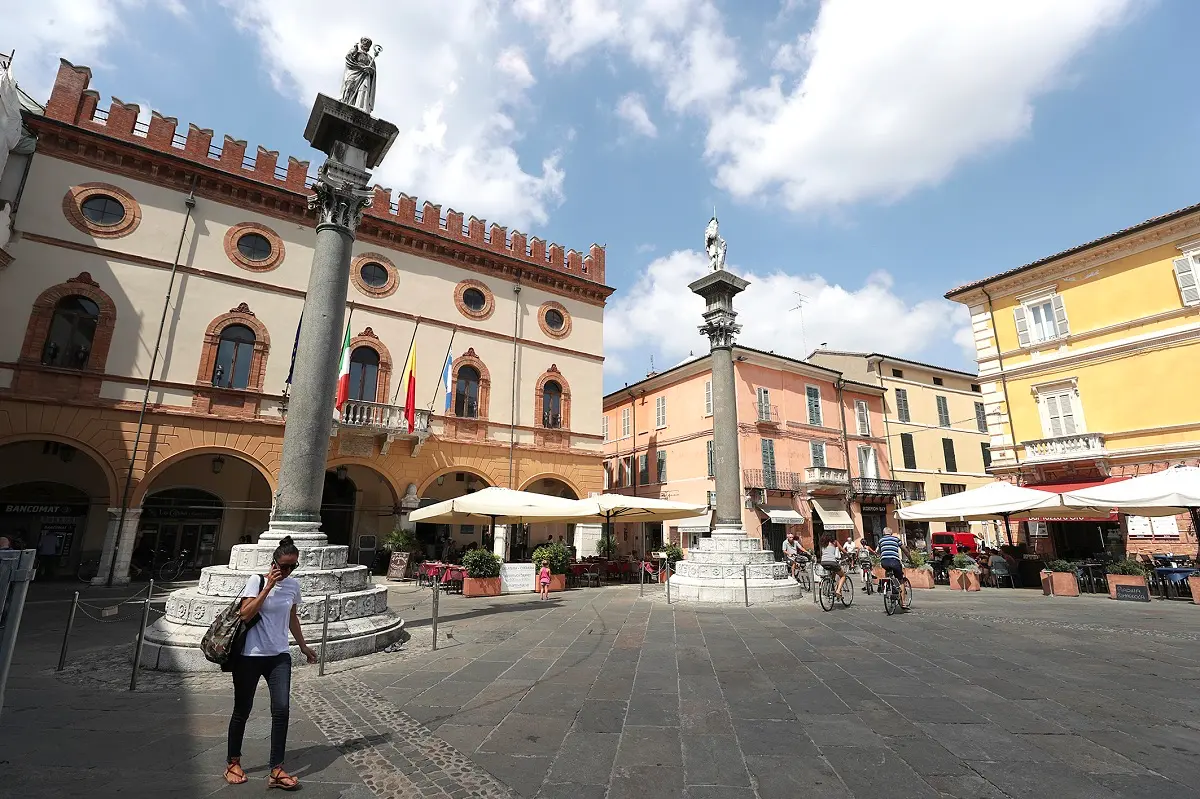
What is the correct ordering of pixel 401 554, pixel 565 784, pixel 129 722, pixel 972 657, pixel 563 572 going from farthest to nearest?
pixel 401 554
pixel 563 572
pixel 972 657
pixel 129 722
pixel 565 784

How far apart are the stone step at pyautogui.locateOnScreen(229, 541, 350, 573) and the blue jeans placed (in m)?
3.90

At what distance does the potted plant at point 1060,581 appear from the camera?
14.1m

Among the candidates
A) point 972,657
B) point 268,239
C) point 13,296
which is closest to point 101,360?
point 13,296

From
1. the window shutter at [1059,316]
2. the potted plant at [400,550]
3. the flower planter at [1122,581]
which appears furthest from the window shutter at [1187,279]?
the potted plant at [400,550]

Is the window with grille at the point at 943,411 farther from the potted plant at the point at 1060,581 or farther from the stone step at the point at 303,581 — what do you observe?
the stone step at the point at 303,581

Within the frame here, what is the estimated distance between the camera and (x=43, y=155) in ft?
51.6

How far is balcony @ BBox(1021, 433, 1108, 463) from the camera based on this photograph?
1830 cm

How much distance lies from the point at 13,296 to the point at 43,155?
4301 mm

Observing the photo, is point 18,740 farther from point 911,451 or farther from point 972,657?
point 911,451

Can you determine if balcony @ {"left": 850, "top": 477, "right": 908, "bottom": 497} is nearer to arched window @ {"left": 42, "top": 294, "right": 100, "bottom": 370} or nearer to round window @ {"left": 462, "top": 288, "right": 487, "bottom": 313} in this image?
round window @ {"left": 462, "top": 288, "right": 487, "bottom": 313}

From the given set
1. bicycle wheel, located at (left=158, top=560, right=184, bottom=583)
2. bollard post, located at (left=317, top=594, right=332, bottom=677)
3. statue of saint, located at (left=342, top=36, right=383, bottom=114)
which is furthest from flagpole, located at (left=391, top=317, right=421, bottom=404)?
bollard post, located at (left=317, top=594, right=332, bottom=677)

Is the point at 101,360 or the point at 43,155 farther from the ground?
the point at 43,155

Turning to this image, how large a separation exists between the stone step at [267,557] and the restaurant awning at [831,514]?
24494mm

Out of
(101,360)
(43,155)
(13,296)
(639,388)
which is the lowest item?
(101,360)
